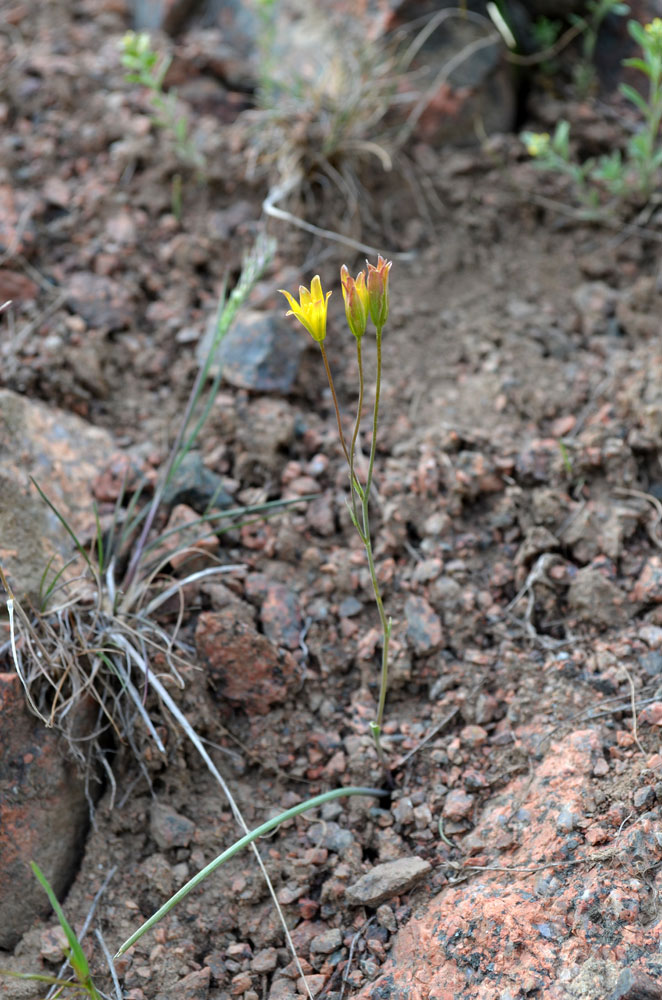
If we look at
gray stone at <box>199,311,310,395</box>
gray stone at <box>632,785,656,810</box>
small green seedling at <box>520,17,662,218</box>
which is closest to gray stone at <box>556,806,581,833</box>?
gray stone at <box>632,785,656,810</box>

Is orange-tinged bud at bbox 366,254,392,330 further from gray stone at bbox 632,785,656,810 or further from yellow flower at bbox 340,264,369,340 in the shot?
gray stone at bbox 632,785,656,810

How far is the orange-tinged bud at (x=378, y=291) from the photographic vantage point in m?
1.43

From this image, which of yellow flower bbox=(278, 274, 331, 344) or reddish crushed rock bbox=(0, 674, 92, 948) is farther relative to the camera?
reddish crushed rock bbox=(0, 674, 92, 948)

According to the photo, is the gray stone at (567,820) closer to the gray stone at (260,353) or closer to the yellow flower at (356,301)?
the yellow flower at (356,301)

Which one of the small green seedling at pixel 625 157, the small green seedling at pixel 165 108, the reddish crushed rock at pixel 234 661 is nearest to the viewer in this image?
the reddish crushed rock at pixel 234 661

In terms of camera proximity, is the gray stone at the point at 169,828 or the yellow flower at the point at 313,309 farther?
the gray stone at the point at 169,828

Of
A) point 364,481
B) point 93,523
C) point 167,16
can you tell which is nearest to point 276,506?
point 364,481

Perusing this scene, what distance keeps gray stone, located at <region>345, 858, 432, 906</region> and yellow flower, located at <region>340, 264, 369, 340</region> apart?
1085 millimetres

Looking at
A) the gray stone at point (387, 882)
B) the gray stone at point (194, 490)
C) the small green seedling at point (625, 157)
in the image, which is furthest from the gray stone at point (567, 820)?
the small green seedling at point (625, 157)

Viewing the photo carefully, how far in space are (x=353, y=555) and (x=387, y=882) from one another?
840 millimetres

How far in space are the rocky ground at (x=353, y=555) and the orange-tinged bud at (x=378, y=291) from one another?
34.6 inches

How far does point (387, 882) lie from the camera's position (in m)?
1.69

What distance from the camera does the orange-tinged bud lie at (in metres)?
1.43

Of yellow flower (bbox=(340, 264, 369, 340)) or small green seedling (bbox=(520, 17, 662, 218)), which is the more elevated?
yellow flower (bbox=(340, 264, 369, 340))
